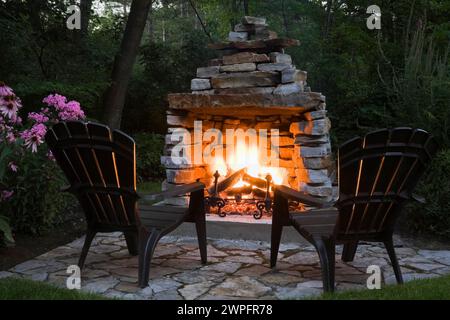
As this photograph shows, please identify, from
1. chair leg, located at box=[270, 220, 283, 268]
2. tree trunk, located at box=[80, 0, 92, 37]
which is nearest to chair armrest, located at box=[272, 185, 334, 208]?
chair leg, located at box=[270, 220, 283, 268]

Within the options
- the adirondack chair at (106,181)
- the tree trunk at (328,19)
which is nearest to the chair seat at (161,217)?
the adirondack chair at (106,181)

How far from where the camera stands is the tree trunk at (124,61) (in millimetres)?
6602

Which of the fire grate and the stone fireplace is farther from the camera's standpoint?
the fire grate

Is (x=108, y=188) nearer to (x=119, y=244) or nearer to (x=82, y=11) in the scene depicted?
(x=119, y=244)

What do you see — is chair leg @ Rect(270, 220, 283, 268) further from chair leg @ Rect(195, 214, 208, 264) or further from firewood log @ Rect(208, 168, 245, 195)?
firewood log @ Rect(208, 168, 245, 195)

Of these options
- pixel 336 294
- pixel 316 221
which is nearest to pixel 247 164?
pixel 316 221

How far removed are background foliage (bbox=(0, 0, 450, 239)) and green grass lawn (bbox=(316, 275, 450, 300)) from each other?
155 centimetres

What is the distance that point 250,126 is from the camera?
5348 millimetres

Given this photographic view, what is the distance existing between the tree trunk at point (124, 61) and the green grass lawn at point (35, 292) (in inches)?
156

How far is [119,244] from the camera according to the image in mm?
4121

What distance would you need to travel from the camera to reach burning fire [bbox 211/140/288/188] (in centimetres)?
520

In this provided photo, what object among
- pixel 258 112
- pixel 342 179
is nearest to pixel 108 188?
pixel 342 179
